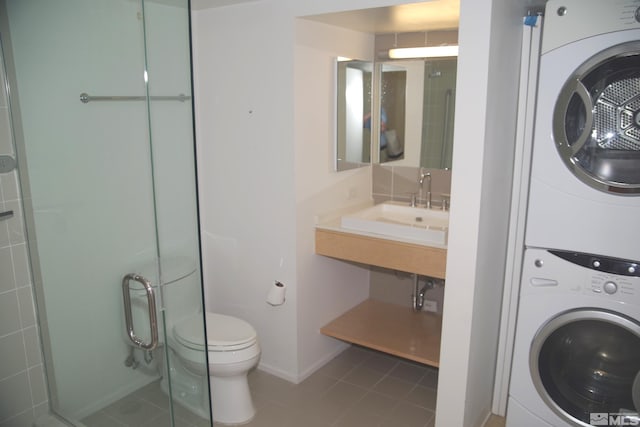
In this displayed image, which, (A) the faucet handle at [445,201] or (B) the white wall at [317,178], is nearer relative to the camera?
(B) the white wall at [317,178]

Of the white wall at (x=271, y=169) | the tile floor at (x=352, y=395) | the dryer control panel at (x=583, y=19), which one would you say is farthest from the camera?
the white wall at (x=271, y=169)

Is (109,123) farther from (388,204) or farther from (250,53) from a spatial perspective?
(388,204)

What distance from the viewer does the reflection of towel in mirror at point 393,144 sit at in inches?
122

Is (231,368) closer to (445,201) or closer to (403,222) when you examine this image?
(403,222)

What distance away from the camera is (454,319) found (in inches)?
87.7

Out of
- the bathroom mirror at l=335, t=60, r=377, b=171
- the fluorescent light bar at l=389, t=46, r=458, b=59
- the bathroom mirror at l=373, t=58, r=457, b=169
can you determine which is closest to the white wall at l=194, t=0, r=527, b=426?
the bathroom mirror at l=335, t=60, r=377, b=171

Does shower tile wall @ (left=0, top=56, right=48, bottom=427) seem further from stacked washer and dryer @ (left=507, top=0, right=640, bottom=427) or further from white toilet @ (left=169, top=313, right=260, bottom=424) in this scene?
stacked washer and dryer @ (left=507, top=0, right=640, bottom=427)

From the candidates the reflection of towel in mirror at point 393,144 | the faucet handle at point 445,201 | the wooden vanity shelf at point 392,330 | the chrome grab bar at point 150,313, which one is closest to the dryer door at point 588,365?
the wooden vanity shelf at point 392,330

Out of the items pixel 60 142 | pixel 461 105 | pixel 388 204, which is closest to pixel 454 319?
pixel 461 105

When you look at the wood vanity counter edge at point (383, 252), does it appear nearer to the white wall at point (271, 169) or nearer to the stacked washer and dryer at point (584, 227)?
the white wall at point (271, 169)

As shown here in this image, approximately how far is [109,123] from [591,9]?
1878mm

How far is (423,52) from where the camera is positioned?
9.86 ft

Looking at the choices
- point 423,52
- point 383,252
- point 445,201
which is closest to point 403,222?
point 445,201

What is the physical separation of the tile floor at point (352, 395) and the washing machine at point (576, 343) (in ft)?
1.79
